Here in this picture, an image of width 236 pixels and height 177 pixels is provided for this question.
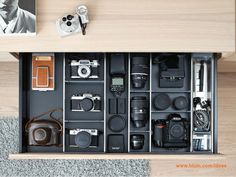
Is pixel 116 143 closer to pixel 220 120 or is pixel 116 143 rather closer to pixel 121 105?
pixel 121 105

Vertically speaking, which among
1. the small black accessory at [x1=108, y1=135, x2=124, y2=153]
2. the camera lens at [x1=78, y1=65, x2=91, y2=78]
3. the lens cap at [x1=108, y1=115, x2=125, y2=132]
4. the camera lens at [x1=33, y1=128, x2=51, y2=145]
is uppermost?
the camera lens at [x1=78, y1=65, x2=91, y2=78]

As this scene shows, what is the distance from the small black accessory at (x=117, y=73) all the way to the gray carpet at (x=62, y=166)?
0.46 metres

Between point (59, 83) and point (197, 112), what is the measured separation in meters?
0.53

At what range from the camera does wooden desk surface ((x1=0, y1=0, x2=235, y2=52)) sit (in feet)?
4.83

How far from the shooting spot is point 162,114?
5.54 feet

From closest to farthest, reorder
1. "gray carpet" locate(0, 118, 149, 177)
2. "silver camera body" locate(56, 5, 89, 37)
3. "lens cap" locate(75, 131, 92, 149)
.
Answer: "silver camera body" locate(56, 5, 89, 37), "lens cap" locate(75, 131, 92, 149), "gray carpet" locate(0, 118, 149, 177)

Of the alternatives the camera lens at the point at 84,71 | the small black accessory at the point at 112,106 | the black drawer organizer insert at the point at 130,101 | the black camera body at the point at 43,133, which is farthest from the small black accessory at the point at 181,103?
the black camera body at the point at 43,133

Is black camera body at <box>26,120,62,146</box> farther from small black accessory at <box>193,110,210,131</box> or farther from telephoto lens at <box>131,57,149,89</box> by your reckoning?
small black accessory at <box>193,110,210,131</box>

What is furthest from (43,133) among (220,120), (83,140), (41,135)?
(220,120)

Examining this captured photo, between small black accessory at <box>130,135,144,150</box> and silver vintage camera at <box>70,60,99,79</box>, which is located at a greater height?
silver vintage camera at <box>70,60,99,79</box>

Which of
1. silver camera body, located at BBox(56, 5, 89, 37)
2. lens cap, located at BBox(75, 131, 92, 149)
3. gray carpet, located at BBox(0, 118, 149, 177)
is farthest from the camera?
gray carpet, located at BBox(0, 118, 149, 177)

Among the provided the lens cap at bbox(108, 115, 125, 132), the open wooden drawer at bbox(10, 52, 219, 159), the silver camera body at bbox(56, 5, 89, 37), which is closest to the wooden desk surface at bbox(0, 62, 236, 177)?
the open wooden drawer at bbox(10, 52, 219, 159)

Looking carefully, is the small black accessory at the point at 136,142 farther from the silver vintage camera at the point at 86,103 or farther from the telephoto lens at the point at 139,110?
the silver vintage camera at the point at 86,103

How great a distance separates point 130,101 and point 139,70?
0.12 meters
